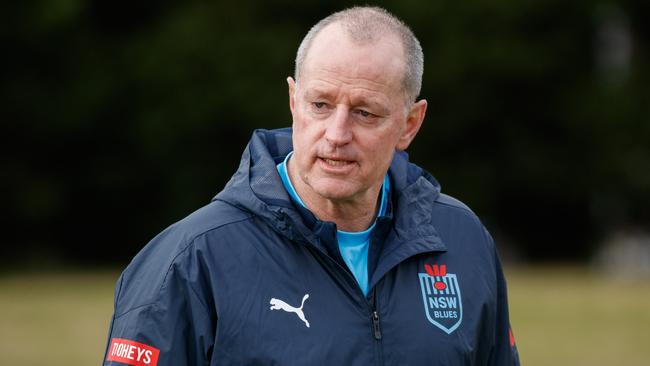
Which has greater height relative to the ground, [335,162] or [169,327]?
[335,162]

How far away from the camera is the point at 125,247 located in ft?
83.4

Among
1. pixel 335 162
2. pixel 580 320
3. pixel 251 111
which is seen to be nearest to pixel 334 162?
pixel 335 162

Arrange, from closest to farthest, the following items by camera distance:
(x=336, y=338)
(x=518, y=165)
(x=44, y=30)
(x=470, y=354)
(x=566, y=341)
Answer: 1. (x=336, y=338)
2. (x=470, y=354)
3. (x=566, y=341)
4. (x=44, y=30)
5. (x=518, y=165)

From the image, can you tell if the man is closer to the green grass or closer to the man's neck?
the man's neck

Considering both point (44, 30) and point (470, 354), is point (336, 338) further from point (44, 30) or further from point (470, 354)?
point (44, 30)

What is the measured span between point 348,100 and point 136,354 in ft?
3.15

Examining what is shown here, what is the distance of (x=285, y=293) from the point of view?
3.11 meters

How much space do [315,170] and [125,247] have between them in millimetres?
22707

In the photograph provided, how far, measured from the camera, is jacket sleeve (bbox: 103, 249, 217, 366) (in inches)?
118

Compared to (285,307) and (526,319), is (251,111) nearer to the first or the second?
(526,319)

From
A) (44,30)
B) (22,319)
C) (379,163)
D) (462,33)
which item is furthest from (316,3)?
(379,163)

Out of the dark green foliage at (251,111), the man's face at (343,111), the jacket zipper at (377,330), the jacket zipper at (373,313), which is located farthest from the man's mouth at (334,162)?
the dark green foliage at (251,111)

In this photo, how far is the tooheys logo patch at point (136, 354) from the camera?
2998 mm

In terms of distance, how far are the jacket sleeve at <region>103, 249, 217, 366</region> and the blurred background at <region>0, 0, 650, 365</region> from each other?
1813cm
